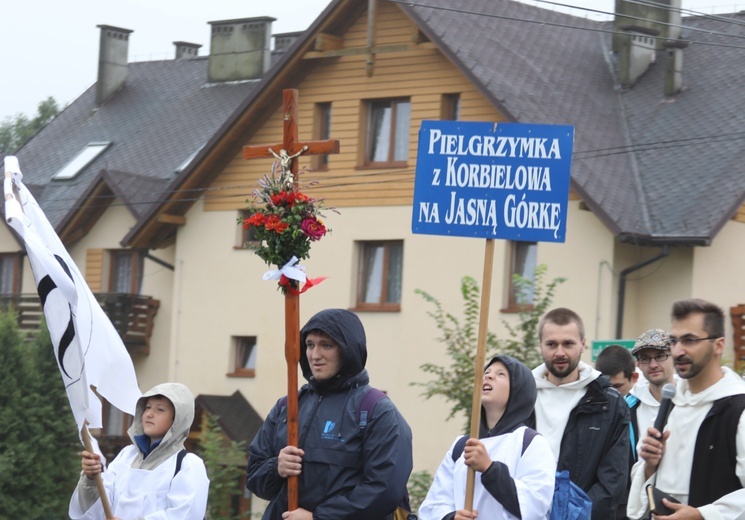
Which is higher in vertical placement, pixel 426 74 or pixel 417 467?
pixel 426 74

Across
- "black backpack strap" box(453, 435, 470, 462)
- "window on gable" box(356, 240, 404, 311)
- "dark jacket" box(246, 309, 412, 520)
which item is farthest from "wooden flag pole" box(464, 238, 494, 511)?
"window on gable" box(356, 240, 404, 311)

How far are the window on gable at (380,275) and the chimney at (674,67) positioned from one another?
5748 mm

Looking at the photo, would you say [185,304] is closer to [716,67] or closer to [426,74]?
[426,74]

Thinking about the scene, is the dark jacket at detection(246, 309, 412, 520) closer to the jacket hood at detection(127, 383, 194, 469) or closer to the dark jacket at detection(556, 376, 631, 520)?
the jacket hood at detection(127, 383, 194, 469)

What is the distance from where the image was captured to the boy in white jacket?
8656 mm

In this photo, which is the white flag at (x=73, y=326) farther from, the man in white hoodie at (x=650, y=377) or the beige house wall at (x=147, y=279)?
the beige house wall at (x=147, y=279)

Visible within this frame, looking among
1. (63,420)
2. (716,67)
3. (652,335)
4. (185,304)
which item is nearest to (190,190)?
(185,304)

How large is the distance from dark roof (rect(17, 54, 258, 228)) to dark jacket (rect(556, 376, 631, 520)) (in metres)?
26.0

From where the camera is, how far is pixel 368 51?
96.3ft

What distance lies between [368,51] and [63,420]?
351 inches

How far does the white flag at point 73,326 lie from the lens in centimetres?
815

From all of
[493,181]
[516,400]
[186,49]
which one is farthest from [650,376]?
[186,49]

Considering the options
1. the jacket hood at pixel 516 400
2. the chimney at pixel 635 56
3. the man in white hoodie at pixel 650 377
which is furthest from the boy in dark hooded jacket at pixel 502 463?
the chimney at pixel 635 56

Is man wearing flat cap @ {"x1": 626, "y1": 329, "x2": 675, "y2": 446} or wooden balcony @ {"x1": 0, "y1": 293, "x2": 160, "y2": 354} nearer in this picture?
man wearing flat cap @ {"x1": 626, "y1": 329, "x2": 675, "y2": 446}
